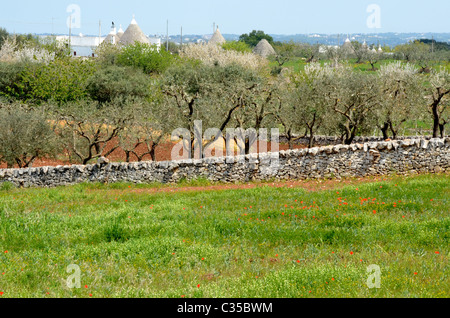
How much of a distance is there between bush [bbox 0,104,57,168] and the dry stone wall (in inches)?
256

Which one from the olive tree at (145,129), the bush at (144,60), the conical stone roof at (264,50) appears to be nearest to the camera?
the olive tree at (145,129)

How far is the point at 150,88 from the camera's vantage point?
37.4 meters

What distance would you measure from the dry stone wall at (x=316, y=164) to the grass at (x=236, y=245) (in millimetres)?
3691

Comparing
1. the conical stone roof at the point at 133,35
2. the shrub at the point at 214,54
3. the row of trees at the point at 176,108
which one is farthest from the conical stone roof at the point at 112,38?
the row of trees at the point at 176,108

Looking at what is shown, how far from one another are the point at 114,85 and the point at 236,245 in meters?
28.2

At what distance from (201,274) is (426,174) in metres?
12.6

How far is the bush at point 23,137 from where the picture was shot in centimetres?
2183

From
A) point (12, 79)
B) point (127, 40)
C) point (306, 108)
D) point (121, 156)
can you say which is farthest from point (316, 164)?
point (127, 40)

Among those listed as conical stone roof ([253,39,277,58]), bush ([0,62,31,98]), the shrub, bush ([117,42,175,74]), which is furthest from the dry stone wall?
conical stone roof ([253,39,277,58])

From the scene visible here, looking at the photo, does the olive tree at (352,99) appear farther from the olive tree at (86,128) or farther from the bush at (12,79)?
the bush at (12,79)

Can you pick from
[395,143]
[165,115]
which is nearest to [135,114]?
[165,115]

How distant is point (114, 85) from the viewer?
Result: 35312 mm
